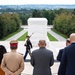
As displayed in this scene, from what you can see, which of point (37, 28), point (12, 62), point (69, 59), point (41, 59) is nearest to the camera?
point (69, 59)

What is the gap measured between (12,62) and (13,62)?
0.02m

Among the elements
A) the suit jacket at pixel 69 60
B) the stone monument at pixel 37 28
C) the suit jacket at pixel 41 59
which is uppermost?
the suit jacket at pixel 69 60

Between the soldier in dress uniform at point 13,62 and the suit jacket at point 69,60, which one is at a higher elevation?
the suit jacket at point 69,60

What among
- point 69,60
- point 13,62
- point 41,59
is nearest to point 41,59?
point 41,59

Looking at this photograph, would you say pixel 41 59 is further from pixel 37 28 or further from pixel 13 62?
pixel 37 28

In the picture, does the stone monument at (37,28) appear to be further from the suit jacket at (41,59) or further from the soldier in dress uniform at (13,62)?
the soldier in dress uniform at (13,62)

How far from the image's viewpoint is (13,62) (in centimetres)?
530

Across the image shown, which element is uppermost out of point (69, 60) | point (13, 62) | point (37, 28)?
point (69, 60)

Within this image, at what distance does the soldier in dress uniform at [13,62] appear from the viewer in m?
5.28

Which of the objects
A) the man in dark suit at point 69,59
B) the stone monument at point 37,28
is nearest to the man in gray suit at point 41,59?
the man in dark suit at point 69,59

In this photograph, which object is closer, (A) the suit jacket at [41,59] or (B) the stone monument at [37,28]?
(A) the suit jacket at [41,59]

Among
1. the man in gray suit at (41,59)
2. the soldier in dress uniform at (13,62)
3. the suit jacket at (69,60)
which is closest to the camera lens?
the suit jacket at (69,60)

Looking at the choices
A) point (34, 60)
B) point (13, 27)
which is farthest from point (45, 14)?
point (34, 60)

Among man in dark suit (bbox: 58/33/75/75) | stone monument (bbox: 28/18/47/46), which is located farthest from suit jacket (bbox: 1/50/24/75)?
stone monument (bbox: 28/18/47/46)
